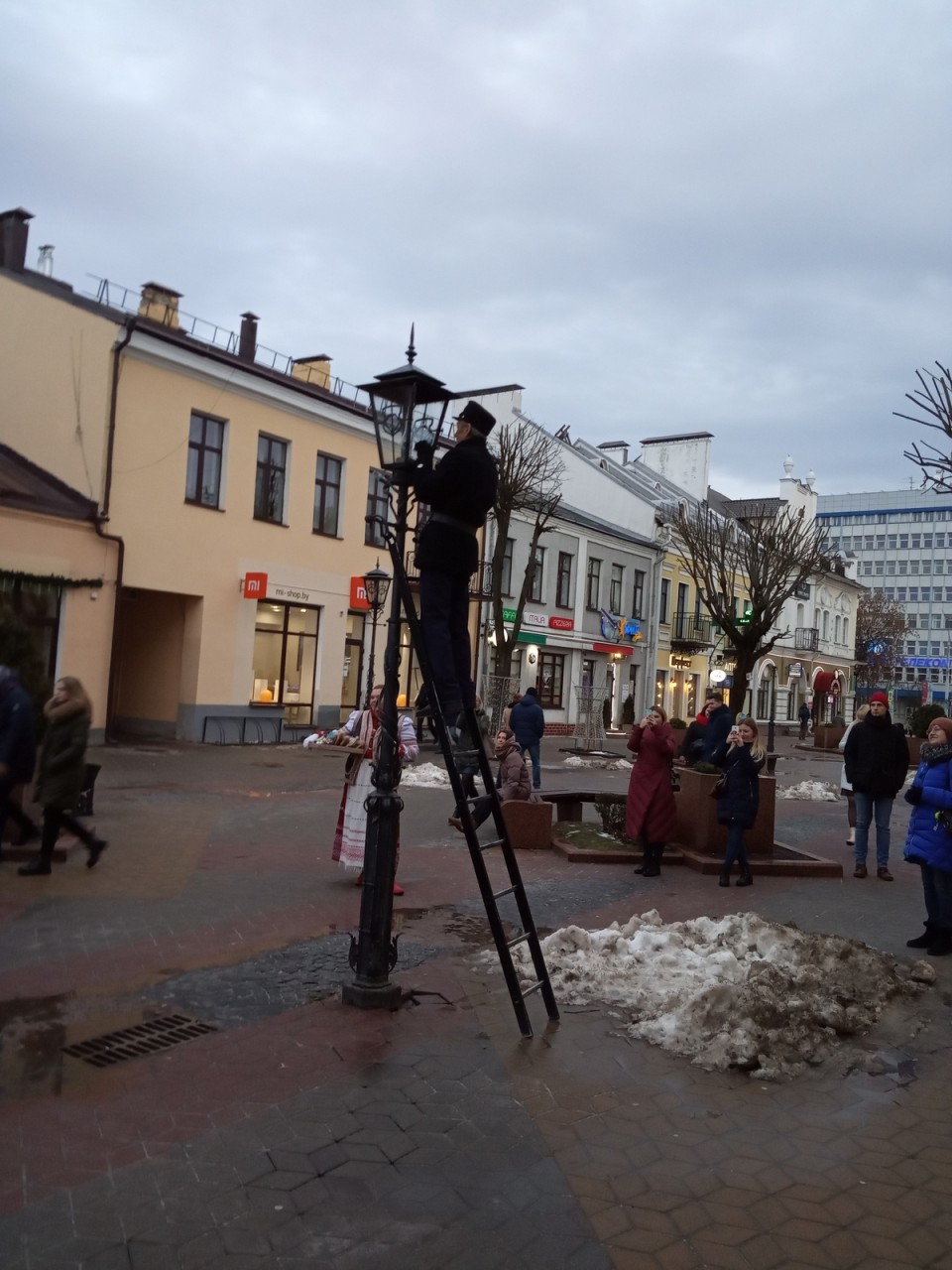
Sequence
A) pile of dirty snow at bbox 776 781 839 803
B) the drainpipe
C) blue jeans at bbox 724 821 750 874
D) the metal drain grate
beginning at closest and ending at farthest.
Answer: the metal drain grate, blue jeans at bbox 724 821 750 874, pile of dirty snow at bbox 776 781 839 803, the drainpipe

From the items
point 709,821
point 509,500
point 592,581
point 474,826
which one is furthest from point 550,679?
point 474,826

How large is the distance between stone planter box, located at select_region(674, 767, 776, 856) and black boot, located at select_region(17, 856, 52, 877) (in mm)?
6255

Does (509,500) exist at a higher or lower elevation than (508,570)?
higher

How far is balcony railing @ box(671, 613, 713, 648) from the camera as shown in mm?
45281

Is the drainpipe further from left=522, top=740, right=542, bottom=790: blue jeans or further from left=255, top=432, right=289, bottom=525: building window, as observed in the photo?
left=522, top=740, right=542, bottom=790: blue jeans

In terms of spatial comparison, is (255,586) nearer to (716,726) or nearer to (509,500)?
(509,500)

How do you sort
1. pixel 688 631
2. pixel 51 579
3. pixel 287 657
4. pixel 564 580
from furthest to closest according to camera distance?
1. pixel 688 631
2. pixel 564 580
3. pixel 287 657
4. pixel 51 579

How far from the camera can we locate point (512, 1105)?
458cm

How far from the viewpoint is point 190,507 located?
75.8ft

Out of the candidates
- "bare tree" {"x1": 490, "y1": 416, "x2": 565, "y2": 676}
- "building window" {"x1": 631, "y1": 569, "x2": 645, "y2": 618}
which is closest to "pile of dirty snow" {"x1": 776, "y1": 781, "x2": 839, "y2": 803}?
"bare tree" {"x1": 490, "y1": 416, "x2": 565, "y2": 676}

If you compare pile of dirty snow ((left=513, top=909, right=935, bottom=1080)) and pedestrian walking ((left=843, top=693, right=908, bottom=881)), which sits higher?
pedestrian walking ((left=843, top=693, right=908, bottom=881))

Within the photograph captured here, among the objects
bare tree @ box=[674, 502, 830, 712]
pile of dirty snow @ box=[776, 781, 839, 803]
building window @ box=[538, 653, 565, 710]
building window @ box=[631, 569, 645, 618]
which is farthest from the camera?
building window @ box=[631, 569, 645, 618]

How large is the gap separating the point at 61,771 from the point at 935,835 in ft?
22.3

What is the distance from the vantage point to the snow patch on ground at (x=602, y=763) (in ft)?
80.2
